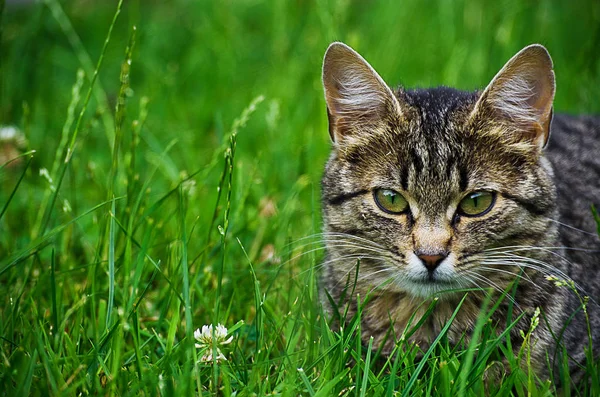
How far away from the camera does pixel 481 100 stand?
2842 millimetres

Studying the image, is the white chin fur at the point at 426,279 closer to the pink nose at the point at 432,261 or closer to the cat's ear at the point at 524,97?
the pink nose at the point at 432,261

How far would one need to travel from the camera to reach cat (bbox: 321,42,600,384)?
107 inches

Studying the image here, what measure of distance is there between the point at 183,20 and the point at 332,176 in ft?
13.3

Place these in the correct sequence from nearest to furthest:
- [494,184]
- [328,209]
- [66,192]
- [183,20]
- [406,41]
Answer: [494,184]
[328,209]
[66,192]
[406,41]
[183,20]

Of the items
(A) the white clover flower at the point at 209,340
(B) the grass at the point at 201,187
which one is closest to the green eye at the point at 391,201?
(B) the grass at the point at 201,187

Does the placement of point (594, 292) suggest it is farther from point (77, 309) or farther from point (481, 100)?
point (77, 309)

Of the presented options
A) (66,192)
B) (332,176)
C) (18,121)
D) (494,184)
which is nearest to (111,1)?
(18,121)

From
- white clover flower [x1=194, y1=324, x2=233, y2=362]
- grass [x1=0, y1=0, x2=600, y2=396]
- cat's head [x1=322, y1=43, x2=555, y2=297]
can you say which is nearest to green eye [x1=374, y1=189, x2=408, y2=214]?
cat's head [x1=322, y1=43, x2=555, y2=297]

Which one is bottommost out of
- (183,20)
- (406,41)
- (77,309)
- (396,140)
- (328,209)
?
(77,309)

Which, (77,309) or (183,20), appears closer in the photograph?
(77,309)

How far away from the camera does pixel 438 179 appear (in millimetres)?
2750

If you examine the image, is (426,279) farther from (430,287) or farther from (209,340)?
(209,340)

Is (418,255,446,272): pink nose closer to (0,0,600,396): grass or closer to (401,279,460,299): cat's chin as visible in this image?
(401,279,460,299): cat's chin

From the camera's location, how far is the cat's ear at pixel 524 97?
279 centimetres
